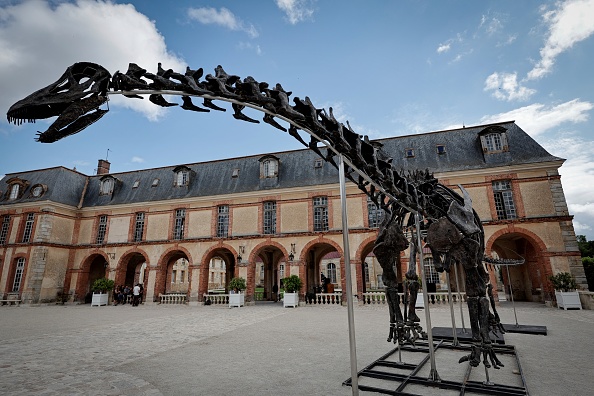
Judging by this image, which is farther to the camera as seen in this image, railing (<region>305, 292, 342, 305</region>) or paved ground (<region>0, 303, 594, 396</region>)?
railing (<region>305, 292, 342, 305</region>)

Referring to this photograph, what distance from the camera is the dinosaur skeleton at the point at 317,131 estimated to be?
2679mm

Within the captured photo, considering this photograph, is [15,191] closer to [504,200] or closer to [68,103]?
[68,103]

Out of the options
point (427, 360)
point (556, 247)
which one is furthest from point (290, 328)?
point (556, 247)

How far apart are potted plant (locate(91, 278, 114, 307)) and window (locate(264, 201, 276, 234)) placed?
10.8 m

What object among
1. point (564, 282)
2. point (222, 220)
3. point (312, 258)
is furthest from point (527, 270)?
point (222, 220)

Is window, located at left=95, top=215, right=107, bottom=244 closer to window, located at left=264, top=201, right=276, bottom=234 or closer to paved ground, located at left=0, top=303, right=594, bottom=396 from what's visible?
window, located at left=264, top=201, right=276, bottom=234

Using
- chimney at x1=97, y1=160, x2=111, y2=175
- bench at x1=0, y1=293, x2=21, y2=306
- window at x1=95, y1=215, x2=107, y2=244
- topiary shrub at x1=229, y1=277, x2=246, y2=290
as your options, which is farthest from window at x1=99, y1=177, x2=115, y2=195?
topiary shrub at x1=229, y1=277, x2=246, y2=290

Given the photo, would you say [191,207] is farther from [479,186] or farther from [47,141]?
[47,141]

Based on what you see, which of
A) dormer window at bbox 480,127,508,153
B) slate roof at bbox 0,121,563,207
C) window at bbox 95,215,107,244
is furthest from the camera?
window at bbox 95,215,107,244

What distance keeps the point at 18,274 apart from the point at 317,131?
1018 inches

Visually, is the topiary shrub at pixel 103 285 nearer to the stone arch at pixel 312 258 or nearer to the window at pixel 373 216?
the stone arch at pixel 312 258

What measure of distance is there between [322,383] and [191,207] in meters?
18.1

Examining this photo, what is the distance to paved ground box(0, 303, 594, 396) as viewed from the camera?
14.5 feet

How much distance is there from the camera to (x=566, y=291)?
13.7 metres
